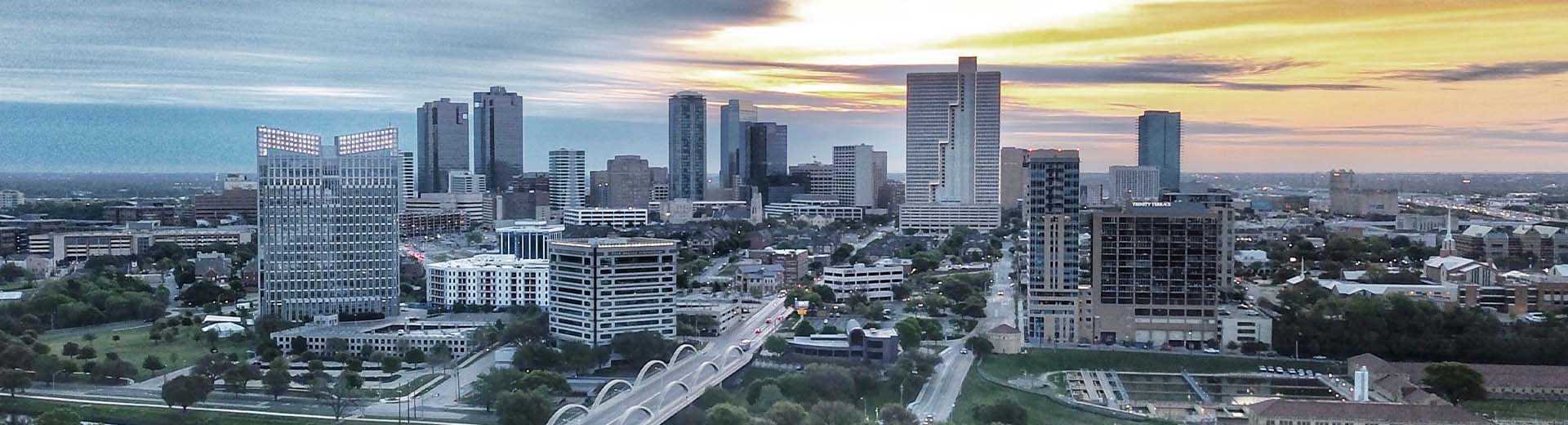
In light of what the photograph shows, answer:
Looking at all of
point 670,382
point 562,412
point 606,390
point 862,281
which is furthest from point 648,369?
point 862,281

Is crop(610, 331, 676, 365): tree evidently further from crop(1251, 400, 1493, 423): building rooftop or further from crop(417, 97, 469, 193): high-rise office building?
crop(417, 97, 469, 193): high-rise office building

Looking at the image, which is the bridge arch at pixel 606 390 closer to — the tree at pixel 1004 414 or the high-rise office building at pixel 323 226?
the tree at pixel 1004 414

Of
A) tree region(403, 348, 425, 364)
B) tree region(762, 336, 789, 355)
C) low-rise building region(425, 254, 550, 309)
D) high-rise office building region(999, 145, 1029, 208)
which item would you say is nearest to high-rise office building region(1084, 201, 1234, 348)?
tree region(762, 336, 789, 355)

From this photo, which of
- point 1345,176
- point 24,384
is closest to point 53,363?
point 24,384

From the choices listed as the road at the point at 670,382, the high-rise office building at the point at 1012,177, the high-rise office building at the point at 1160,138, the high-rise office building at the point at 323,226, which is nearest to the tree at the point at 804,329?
the road at the point at 670,382

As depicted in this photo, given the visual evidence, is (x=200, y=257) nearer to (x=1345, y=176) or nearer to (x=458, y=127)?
(x=458, y=127)

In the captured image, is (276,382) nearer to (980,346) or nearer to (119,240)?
(980,346)
